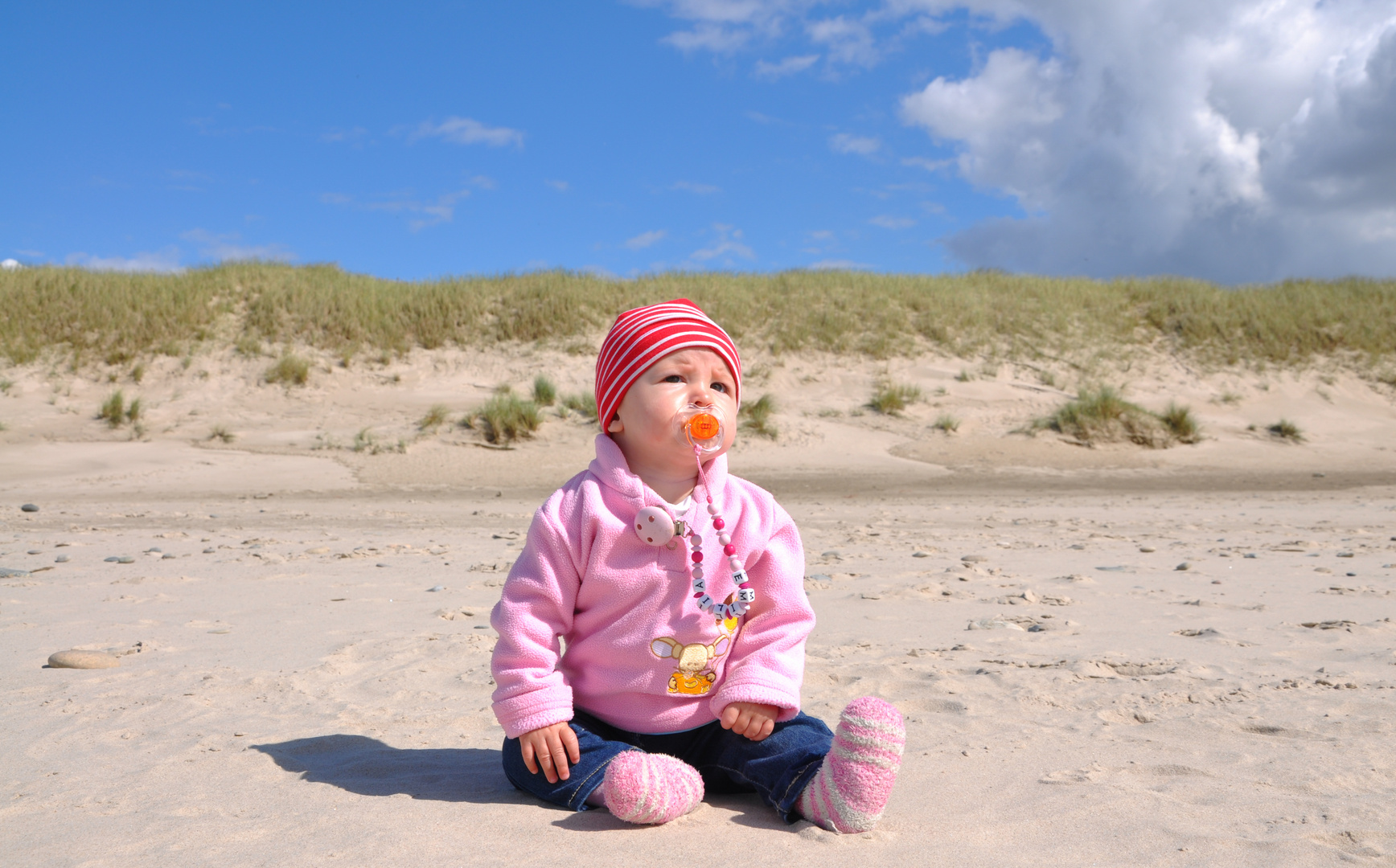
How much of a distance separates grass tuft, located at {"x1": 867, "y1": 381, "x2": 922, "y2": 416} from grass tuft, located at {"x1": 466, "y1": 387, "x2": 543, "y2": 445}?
486 centimetres

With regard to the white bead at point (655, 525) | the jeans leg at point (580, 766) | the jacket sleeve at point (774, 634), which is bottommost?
the jeans leg at point (580, 766)

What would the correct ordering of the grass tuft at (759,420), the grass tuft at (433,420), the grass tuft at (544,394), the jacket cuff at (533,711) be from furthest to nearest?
the grass tuft at (544,394), the grass tuft at (759,420), the grass tuft at (433,420), the jacket cuff at (533,711)

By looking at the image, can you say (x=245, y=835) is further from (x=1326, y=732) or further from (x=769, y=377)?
(x=769, y=377)

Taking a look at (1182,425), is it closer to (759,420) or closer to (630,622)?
(759,420)

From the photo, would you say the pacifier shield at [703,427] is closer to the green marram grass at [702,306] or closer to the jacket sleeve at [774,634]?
the jacket sleeve at [774,634]

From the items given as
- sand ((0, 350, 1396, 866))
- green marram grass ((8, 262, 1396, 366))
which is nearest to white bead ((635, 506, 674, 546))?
sand ((0, 350, 1396, 866))

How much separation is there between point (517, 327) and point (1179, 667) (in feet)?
45.4

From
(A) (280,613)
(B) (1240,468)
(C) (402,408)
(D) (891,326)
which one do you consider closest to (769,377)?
(D) (891,326)

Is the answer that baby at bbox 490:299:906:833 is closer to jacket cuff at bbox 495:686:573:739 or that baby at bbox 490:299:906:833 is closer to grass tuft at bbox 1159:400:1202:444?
jacket cuff at bbox 495:686:573:739

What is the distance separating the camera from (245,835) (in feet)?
6.34

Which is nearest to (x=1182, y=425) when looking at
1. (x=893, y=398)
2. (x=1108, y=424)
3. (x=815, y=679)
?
(x=1108, y=424)

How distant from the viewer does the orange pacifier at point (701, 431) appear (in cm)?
216

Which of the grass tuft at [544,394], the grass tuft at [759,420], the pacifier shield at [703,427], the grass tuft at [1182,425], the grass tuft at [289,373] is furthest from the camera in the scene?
the grass tuft at [289,373]

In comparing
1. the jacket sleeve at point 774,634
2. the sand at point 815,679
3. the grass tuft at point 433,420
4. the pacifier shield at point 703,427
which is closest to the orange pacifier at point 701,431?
the pacifier shield at point 703,427
